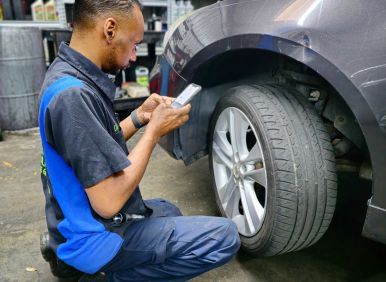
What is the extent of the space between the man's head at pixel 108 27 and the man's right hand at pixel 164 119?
0.21 meters

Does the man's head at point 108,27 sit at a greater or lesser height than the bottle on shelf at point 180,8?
lesser

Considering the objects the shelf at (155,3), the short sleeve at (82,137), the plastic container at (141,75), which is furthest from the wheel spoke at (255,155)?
the shelf at (155,3)

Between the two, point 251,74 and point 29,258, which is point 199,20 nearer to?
point 251,74

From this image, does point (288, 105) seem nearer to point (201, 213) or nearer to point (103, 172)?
point (103, 172)

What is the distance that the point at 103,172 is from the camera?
3.02ft

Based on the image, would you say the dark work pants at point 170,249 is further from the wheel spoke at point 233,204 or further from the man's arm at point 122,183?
the wheel spoke at point 233,204

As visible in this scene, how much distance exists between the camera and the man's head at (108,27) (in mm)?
952

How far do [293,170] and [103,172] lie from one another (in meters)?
0.65

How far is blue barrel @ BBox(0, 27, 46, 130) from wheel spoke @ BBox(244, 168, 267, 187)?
2.74 m

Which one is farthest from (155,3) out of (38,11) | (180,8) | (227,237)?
(227,237)

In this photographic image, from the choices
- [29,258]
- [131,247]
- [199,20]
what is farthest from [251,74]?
[29,258]

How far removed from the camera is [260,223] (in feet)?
4.51

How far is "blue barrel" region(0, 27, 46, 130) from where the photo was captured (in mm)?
3195

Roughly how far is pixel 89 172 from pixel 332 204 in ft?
2.82
